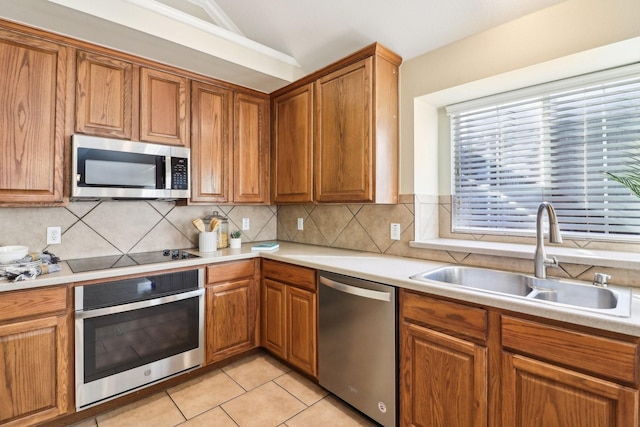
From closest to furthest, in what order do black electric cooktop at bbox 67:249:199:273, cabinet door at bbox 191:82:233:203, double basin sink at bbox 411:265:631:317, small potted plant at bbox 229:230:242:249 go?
double basin sink at bbox 411:265:631:317 < black electric cooktop at bbox 67:249:199:273 < cabinet door at bbox 191:82:233:203 < small potted plant at bbox 229:230:242:249

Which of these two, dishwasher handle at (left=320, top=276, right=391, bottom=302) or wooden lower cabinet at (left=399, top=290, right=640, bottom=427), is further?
dishwasher handle at (left=320, top=276, right=391, bottom=302)

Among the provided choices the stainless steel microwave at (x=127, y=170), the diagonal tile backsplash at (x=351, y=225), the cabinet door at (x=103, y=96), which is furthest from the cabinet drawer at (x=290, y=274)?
the cabinet door at (x=103, y=96)

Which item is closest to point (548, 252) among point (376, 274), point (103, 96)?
point (376, 274)

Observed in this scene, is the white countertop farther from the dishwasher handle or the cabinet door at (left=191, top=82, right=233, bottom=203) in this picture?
the cabinet door at (left=191, top=82, right=233, bottom=203)

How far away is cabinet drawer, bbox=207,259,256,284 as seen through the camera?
2271 millimetres

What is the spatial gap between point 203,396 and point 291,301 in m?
0.82

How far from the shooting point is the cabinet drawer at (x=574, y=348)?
3.41 feet

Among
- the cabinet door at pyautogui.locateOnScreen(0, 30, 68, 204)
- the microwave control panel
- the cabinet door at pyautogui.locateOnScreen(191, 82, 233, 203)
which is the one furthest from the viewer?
the cabinet door at pyautogui.locateOnScreen(191, 82, 233, 203)

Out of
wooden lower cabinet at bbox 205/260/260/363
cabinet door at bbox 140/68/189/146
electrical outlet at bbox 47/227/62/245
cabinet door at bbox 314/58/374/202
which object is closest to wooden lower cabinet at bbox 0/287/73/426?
electrical outlet at bbox 47/227/62/245

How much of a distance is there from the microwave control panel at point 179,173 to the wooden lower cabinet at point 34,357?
3.13ft

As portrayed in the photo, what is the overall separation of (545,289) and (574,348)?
1.67ft

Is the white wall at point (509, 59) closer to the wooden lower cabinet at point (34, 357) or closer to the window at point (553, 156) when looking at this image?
the window at point (553, 156)

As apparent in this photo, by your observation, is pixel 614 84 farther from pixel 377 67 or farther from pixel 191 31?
pixel 191 31

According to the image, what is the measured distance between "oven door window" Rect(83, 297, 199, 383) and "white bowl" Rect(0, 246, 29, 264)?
548 mm
